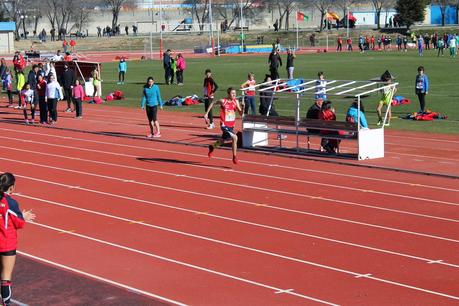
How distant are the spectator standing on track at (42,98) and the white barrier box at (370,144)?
1242 centimetres

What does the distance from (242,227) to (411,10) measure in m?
88.2

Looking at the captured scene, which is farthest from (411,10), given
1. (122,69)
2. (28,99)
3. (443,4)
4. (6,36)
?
(28,99)

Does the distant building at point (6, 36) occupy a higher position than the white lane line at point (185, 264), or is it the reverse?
the distant building at point (6, 36)

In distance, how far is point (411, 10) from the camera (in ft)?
327

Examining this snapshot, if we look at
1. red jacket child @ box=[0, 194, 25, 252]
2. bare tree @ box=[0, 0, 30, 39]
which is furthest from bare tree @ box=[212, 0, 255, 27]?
red jacket child @ box=[0, 194, 25, 252]

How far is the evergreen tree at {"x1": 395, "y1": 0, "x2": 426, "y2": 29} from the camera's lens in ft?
325

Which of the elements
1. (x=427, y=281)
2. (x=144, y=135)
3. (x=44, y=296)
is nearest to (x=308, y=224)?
(x=427, y=281)

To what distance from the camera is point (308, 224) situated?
14859mm

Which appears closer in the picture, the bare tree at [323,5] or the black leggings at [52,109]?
the black leggings at [52,109]

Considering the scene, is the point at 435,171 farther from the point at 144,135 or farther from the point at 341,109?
the point at 341,109

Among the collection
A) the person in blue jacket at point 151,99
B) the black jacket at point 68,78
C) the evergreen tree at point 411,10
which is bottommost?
the person in blue jacket at point 151,99

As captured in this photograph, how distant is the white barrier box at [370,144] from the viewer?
21.6m

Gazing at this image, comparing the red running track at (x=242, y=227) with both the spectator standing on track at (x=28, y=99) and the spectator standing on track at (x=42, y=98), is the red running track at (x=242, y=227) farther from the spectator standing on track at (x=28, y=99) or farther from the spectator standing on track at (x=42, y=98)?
the spectator standing on track at (x=28, y=99)

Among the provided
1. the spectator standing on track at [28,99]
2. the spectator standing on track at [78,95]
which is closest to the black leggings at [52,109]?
the spectator standing on track at [28,99]
